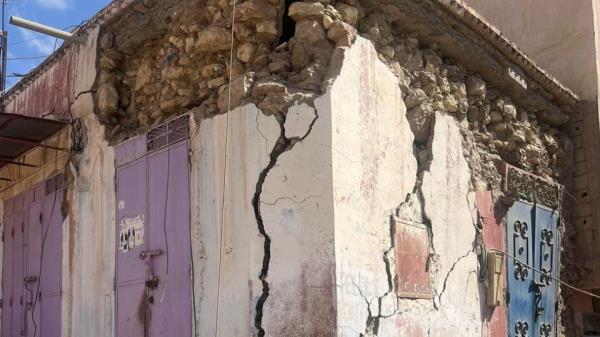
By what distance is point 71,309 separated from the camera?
6422 millimetres

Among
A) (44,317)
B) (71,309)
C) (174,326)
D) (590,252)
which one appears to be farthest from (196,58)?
(590,252)

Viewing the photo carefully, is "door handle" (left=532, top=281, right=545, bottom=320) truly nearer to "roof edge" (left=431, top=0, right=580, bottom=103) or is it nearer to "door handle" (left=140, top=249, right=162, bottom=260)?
"roof edge" (left=431, top=0, right=580, bottom=103)

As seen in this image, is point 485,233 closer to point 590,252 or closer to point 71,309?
point 590,252

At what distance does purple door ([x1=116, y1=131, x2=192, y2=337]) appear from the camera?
199 inches

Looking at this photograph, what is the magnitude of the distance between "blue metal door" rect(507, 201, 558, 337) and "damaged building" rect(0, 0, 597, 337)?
28mm

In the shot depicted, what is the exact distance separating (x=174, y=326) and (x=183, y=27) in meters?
2.21

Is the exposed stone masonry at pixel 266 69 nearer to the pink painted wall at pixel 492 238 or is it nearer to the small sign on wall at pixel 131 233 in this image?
the pink painted wall at pixel 492 238

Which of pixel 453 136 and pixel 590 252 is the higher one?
pixel 453 136

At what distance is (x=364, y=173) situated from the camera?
4746 mm

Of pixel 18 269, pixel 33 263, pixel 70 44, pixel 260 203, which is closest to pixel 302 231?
pixel 260 203

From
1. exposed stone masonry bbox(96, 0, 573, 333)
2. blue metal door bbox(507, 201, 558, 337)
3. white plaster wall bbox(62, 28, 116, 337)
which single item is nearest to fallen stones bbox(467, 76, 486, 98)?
exposed stone masonry bbox(96, 0, 573, 333)

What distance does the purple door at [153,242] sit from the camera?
16.6 ft

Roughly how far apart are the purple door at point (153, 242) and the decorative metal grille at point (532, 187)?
3181 millimetres

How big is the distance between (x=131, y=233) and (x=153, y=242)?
1.27ft
